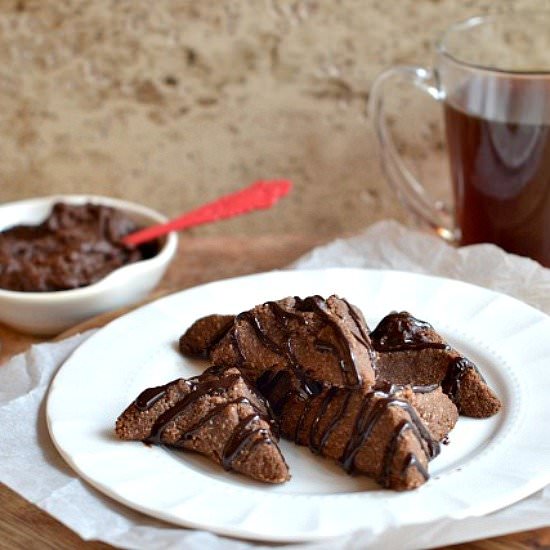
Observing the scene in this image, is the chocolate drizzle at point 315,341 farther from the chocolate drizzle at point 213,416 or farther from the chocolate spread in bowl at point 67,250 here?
the chocolate spread in bowl at point 67,250

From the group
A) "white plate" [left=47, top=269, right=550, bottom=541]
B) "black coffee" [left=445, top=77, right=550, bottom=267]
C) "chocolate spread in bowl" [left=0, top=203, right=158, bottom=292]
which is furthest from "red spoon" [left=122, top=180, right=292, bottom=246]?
"black coffee" [left=445, top=77, right=550, bottom=267]

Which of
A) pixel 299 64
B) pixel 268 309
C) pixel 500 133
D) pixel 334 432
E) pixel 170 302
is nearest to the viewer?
pixel 334 432

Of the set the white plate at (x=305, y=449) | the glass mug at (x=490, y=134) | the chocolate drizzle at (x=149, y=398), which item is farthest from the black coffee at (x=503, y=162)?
the chocolate drizzle at (x=149, y=398)

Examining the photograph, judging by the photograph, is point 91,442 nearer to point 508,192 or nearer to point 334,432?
point 334,432

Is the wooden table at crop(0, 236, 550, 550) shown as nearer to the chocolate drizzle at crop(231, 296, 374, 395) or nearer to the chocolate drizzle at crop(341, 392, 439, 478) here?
the chocolate drizzle at crop(341, 392, 439, 478)

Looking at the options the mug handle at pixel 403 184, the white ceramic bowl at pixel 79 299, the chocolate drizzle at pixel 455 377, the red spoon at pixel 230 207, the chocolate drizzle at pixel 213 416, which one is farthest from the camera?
the mug handle at pixel 403 184

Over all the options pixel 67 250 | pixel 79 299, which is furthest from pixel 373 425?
pixel 67 250

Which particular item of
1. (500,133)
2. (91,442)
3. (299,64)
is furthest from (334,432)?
(299,64)
